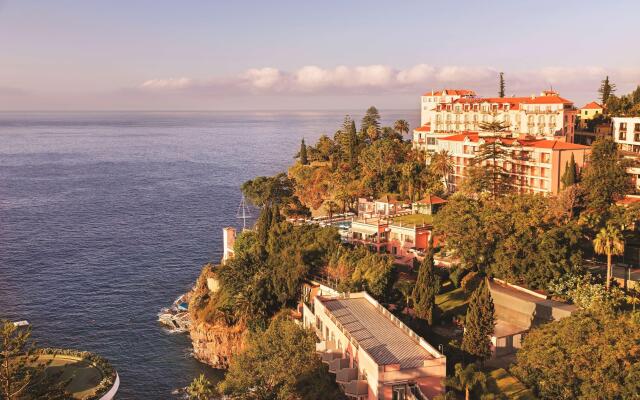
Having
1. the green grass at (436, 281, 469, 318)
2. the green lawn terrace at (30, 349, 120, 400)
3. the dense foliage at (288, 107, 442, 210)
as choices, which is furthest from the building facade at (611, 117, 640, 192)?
the green lawn terrace at (30, 349, 120, 400)

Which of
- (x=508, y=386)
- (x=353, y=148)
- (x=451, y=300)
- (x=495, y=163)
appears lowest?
(x=508, y=386)

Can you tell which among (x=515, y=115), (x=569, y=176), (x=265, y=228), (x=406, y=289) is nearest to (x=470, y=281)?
(x=406, y=289)

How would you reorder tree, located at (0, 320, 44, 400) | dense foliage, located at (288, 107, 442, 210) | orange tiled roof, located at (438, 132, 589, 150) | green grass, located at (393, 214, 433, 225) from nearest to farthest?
tree, located at (0, 320, 44, 400) → green grass, located at (393, 214, 433, 225) → orange tiled roof, located at (438, 132, 589, 150) → dense foliage, located at (288, 107, 442, 210)

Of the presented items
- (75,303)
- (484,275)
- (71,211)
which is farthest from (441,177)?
(71,211)

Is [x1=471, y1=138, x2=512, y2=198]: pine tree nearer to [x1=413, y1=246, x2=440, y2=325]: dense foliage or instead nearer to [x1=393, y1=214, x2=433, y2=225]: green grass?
[x1=393, y1=214, x2=433, y2=225]: green grass

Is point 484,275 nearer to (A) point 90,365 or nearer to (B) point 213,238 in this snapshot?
(A) point 90,365

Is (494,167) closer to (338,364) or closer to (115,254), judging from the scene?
(338,364)
